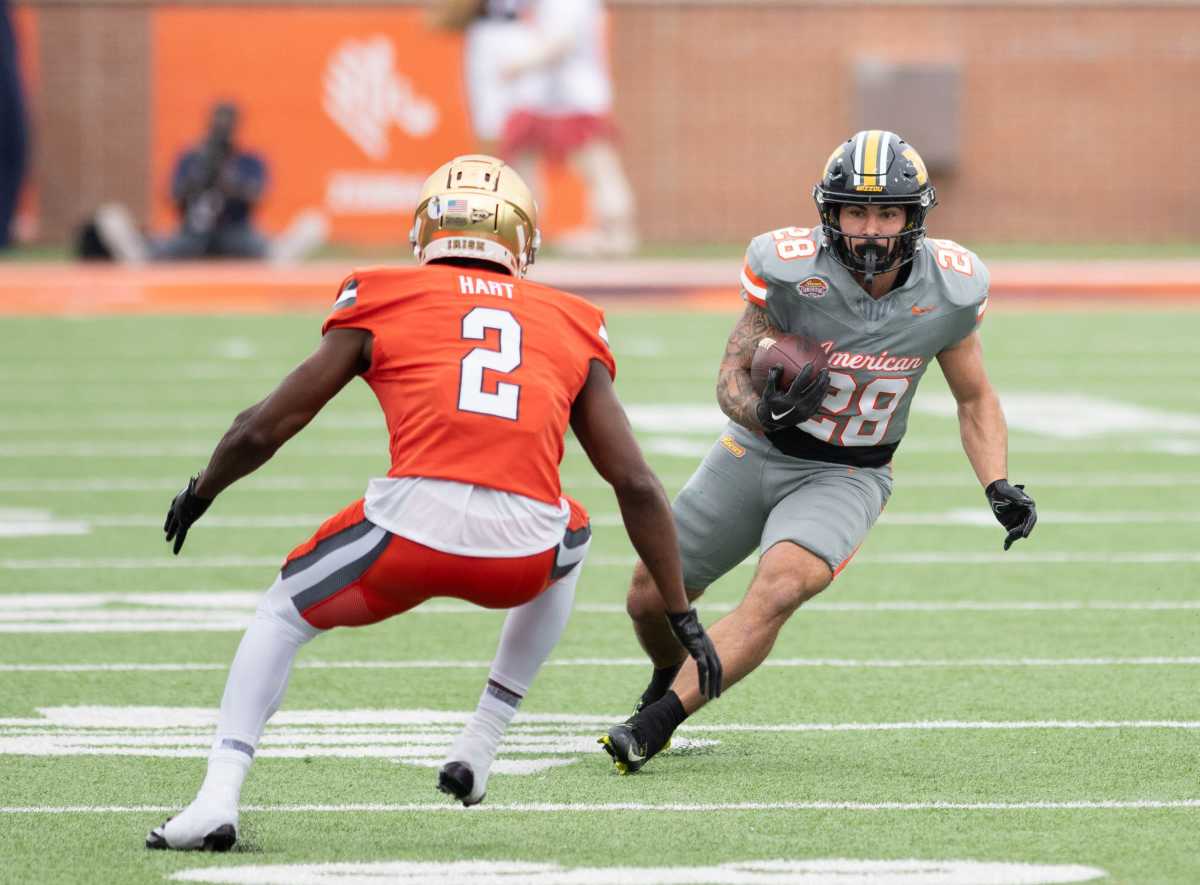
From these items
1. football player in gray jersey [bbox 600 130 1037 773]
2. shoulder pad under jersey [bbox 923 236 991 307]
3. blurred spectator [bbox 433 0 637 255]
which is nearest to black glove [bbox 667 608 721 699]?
football player in gray jersey [bbox 600 130 1037 773]

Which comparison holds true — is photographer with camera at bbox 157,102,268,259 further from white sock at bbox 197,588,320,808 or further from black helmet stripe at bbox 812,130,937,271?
white sock at bbox 197,588,320,808

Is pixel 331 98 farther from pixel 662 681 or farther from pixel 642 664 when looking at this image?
pixel 662 681

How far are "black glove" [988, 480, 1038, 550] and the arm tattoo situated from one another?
62 cm

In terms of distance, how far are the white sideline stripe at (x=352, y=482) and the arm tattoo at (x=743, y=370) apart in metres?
4.85

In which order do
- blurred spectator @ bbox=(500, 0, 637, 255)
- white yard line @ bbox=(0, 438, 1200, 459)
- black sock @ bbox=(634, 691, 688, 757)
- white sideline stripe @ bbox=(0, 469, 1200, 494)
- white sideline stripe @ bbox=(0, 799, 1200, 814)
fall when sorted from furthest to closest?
blurred spectator @ bbox=(500, 0, 637, 255), white yard line @ bbox=(0, 438, 1200, 459), white sideline stripe @ bbox=(0, 469, 1200, 494), black sock @ bbox=(634, 691, 688, 757), white sideline stripe @ bbox=(0, 799, 1200, 814)

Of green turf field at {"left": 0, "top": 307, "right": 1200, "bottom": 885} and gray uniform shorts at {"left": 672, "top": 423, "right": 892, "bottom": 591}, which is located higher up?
gray uniform shorts at {"left": 672, "top": 423, "right": 892, "bottom": 591}

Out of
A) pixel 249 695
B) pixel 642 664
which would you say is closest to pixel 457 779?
pixel 249 695

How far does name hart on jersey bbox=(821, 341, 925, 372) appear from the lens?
612 cm

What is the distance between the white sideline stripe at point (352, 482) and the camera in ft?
37.0

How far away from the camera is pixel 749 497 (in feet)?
20.4

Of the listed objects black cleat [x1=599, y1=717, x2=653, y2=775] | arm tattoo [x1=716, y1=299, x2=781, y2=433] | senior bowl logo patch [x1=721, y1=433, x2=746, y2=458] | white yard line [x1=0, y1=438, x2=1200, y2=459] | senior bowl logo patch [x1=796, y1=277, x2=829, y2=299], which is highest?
senior bowl logo patch [x1=796, y1=277, x2=829, y2=299]

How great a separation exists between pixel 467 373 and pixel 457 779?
0.84 metres

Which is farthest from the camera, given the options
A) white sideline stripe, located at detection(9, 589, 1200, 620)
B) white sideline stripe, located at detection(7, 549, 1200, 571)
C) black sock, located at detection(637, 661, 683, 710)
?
white sideline stripe, located at detection(7, 549, 1200, 571)

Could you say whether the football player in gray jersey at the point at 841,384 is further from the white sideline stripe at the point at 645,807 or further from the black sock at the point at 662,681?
the white sideline stripe at the point at 645,807
